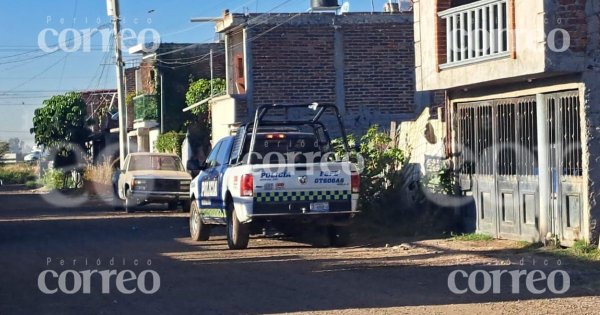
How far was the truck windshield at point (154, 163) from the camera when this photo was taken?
29.4 m

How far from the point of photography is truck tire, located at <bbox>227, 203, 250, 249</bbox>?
16.0 meters

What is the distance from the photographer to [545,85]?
14.8 meters

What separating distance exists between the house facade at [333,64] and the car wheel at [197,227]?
31.7ft

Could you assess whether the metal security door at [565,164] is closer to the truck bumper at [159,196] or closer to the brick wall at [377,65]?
the brick wall at [377,65]

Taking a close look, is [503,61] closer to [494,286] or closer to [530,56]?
[530,56]

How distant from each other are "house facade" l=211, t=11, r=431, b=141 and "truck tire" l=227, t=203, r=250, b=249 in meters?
11.9

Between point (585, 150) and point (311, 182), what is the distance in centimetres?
416

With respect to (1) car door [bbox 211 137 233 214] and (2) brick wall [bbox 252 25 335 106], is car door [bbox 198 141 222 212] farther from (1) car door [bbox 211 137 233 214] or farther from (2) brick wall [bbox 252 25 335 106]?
(2) brick wall [bbox 252 25 335 106]

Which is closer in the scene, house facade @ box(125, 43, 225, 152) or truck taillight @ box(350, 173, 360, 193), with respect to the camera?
truck taillight @ box(350, 173, 360, 193)

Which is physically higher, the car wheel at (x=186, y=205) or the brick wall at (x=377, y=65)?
the brick wall at (x=377, y=65)

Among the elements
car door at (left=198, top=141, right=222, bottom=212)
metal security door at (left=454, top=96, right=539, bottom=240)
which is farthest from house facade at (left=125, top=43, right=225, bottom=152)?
metal security door at (left=454, top=96, right=539, bottom=240)

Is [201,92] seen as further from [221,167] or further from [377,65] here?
[221,167]

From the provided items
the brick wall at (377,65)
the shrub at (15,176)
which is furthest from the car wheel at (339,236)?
the shrub at (15,176)

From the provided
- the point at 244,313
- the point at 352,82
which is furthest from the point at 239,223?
the point at 352,82
